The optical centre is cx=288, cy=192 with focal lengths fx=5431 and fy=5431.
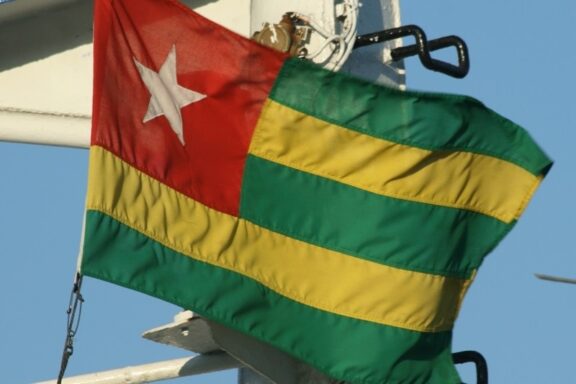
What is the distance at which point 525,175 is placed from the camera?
34.6m

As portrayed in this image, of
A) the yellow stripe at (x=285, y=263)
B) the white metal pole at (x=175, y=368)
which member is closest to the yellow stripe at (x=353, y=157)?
the yellow stripe at (x=285, y=263)

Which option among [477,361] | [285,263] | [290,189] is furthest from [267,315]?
[477,361]

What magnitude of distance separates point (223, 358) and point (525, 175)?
2264 mm

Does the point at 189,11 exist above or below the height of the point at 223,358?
above

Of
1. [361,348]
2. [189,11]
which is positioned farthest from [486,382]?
[189,11]

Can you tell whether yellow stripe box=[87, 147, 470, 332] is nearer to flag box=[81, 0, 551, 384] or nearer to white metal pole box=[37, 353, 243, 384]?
flag box=[81, 0, 551, 384]

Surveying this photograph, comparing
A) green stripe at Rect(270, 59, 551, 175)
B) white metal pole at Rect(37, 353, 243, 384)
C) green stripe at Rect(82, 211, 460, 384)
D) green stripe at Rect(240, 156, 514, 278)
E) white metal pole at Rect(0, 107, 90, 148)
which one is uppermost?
green stripe at Rect(270, 59, 551, 175)

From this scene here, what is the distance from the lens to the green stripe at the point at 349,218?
1334 inches

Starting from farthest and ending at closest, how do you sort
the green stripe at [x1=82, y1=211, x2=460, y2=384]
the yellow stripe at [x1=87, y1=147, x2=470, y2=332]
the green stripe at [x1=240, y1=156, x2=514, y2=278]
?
1. the green stripe at [x1=240, y1=156, x2=514, y2=278]
2. the yellow stripe at [x1=87, y1=147, x2=470, y2=332]
3. the green stripe at [x1=82, y1=211, x2=460, y2=384]

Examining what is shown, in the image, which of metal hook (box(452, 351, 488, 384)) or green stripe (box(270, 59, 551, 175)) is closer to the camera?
green stripe (box(270, 59, 551, 175))

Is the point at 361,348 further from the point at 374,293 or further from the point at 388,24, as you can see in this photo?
the point at 388,24

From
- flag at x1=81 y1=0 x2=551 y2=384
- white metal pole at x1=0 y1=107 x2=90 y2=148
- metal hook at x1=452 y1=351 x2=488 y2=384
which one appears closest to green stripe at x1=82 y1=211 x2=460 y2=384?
flag at x1=81 y1=0 x2=551 y2=384

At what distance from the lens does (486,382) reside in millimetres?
34156

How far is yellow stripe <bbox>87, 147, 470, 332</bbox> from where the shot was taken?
33.4 metres
